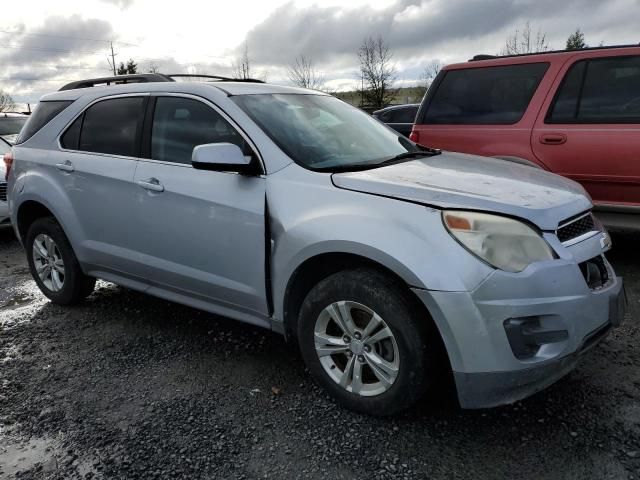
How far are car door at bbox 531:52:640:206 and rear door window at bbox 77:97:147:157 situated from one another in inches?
131

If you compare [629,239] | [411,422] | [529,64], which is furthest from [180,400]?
[629,239]

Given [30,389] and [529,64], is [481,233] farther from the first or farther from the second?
[529,64]

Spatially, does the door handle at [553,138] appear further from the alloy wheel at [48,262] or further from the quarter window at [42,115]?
the alloy wheel at [48,262]

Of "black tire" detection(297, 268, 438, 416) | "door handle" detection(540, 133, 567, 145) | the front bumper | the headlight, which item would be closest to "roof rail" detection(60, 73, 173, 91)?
"black tire" detection(297, 268, 438, 416)

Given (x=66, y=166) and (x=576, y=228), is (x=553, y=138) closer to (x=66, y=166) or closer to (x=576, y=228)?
(x=576, y=228)

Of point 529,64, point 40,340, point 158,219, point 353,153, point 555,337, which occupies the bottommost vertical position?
point 40,340

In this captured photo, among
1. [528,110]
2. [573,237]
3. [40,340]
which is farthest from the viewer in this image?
[528,110]

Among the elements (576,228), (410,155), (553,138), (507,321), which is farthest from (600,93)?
(507,321)

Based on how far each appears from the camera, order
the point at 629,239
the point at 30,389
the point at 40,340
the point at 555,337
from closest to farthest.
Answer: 1. the point at 555,337
2. the point at 30,389
3. the point at 40,340
4. the point at 629,239

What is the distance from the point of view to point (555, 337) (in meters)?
2.33

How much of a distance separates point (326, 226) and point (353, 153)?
784 millimetres

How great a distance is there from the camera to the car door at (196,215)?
303 cm

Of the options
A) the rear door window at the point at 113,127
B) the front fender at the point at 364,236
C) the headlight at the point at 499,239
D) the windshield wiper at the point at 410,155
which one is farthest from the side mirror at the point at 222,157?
the headlight at the point at 499,239

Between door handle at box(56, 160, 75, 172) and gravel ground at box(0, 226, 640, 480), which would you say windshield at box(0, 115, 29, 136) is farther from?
gravel ground at box(0, 226, 640, 480)
